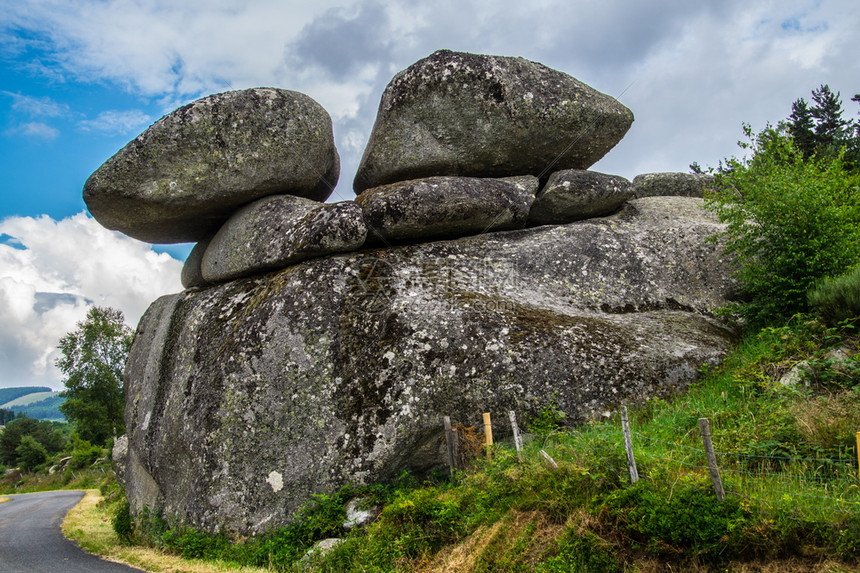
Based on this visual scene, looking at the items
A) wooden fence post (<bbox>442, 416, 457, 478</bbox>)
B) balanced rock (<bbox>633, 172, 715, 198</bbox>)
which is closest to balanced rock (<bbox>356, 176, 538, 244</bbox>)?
wooden fence post (<bbox>442, 416, 457, 478</bbox>)

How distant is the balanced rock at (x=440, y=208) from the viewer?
1191cm

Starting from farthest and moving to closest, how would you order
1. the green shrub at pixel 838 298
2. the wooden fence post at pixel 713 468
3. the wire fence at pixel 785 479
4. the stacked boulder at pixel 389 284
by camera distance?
the stacked boulder at pixel 389 284
the green shrub at pixel 838 298
the wooden fence post at pixel 713 468
the wire fence at pixel 785 479

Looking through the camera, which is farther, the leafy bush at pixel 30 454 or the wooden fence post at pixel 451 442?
the leafy bush at pixel 30 454

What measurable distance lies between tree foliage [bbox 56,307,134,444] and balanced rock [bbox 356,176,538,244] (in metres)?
38.5

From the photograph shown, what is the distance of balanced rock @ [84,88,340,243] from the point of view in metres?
12.4

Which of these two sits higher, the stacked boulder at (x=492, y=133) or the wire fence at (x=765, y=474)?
the stacked boulder at (x=492, y=133)

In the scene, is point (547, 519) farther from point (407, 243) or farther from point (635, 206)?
point (635, 206)

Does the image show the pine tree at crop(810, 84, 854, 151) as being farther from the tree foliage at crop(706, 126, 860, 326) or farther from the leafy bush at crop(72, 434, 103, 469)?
the leafy bush at crop(72, 434, 103, 469)

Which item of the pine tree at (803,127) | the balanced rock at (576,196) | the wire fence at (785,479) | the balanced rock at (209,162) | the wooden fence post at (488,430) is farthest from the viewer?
the pine tree at (803,127)

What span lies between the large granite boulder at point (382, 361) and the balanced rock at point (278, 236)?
36 centimetres

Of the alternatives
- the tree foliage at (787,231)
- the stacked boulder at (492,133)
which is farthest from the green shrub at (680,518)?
the stacked boulder at (492,133)

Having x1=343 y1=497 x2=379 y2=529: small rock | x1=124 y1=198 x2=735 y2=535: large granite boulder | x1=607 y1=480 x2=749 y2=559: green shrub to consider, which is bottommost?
x1=343 y1=497 x2=379 y2=529: small rock

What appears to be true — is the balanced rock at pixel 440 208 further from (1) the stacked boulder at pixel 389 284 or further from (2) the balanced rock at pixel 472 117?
(2) the balanced rock at pixel 472 117

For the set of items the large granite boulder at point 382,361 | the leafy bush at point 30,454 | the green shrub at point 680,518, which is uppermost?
the large granite boulder at point 382,361
